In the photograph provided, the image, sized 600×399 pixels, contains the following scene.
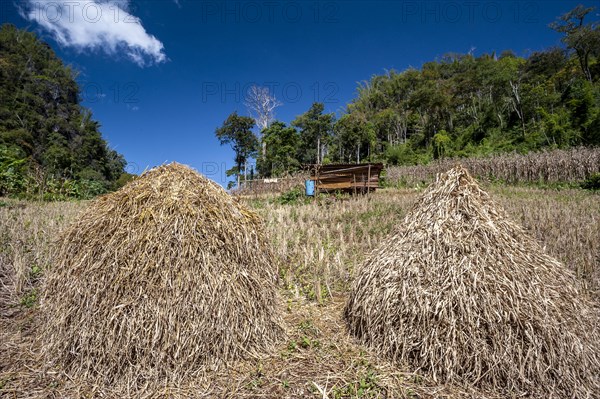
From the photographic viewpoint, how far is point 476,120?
43.3m

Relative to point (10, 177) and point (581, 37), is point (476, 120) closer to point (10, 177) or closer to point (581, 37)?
point (581, 37)

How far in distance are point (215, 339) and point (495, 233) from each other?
8.80 ft

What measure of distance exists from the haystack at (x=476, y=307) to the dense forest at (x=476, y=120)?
28.2m

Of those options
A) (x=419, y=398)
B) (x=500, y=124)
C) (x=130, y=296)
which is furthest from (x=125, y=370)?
(x=500, y=124)

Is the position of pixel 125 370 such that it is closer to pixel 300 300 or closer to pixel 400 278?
pixel 300 300

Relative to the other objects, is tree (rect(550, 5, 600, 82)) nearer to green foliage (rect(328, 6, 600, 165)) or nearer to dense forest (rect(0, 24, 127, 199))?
green foliage (rect(328, 6, 600, 165))

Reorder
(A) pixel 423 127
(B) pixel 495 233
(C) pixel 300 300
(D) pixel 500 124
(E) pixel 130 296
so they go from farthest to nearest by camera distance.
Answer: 1. (A) pixel 423 127
2. (D) pixel 500 124
3. (C) pixel 300 300
4. (B) pixel 495 233
5. (E) pixel 130 296

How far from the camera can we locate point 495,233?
2.56 metres

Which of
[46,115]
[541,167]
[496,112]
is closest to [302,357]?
[541,167]

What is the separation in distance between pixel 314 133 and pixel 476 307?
42.4 m

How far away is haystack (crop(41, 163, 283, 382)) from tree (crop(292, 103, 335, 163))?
1521 inches

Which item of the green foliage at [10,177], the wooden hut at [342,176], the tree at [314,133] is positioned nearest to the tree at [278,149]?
the tree at [314,133]

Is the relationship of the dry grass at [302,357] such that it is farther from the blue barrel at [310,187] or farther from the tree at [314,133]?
the tree at [314,133]

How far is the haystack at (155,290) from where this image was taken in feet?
7.16
